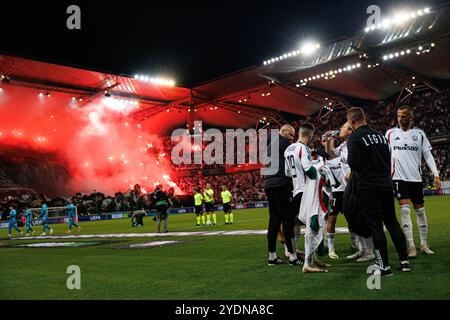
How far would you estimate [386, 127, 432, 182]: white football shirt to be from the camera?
7.22 m

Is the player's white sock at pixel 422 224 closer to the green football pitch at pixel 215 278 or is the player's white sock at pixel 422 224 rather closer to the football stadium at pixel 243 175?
the football stadium at pixel 243 175

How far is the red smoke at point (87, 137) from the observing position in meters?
43.4

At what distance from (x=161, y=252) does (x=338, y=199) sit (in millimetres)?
4402

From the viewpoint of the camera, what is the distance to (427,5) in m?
28.0

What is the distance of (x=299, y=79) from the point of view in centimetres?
3888

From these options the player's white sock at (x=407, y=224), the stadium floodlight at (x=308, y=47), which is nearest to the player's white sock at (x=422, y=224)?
the player's white sock at (x=407, y=224)

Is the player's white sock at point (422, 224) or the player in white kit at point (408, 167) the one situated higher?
the player in white kit at point (408, 167)

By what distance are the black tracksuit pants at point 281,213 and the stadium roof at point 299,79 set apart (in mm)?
26010

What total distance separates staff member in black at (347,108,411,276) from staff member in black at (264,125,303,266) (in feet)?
4.73

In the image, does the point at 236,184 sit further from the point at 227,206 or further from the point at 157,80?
the point at 227,206

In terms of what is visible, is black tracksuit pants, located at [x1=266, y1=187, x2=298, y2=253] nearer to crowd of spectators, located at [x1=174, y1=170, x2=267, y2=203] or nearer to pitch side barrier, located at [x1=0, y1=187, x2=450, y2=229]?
pitch side barrier, located at [x1=0, y1=187, x2=450, y2=229]

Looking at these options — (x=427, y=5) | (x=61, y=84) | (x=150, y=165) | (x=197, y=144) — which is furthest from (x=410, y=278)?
(x=150, y=165)

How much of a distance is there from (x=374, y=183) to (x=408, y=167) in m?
1.92

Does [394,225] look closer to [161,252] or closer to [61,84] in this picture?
[161,252]
